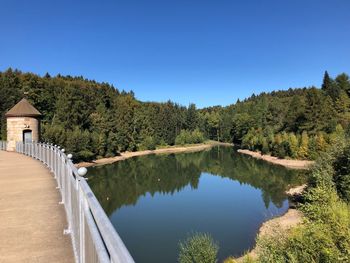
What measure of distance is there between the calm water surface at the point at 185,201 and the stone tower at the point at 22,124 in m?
10.2

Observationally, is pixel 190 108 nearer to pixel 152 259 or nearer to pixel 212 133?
pixel 212 133

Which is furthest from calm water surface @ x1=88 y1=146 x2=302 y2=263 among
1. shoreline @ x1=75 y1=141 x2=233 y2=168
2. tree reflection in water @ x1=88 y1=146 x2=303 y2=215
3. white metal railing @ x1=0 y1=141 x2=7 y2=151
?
white metal railing @ x1=0 y1=141 x2=7 y2=151

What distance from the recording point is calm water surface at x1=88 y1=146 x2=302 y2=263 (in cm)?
2544

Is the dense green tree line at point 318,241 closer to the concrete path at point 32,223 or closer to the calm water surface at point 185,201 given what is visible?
the calm water surface at point 185,201

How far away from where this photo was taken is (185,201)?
130 ft

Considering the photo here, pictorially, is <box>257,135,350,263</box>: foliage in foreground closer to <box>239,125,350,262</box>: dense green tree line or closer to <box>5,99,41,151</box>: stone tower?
<box>239,125,350,262</box>: dense green tree line

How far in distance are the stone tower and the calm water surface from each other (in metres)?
10.2

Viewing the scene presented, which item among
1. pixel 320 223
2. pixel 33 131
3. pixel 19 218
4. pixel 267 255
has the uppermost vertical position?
pixel 33 131

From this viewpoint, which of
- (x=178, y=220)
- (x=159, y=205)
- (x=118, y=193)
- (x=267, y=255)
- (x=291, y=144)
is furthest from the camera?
(x=291, y=144)

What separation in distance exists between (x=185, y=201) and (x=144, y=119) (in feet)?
197

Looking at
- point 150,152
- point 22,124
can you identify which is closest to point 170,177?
point 22,124

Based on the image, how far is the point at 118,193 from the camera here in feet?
141

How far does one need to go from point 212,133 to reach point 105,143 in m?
72.8

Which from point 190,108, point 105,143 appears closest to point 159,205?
point 105,143
